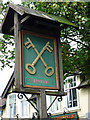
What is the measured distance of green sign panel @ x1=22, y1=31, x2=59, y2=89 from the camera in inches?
214

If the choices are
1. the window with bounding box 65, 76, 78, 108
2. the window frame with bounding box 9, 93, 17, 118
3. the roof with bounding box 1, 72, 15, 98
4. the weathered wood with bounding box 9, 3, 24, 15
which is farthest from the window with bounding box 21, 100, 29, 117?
the weathered wood with bounding box 9, 3, 24, 15

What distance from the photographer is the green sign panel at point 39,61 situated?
5438 mm

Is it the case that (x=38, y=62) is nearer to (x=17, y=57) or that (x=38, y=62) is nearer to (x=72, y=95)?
(x=17, y=57)

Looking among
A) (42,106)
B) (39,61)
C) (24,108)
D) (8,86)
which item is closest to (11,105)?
(8,86)

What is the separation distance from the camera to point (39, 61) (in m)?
5.68

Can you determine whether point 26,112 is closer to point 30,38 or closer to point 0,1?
point 0,1

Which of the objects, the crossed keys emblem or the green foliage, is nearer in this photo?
the crossed keys emblem

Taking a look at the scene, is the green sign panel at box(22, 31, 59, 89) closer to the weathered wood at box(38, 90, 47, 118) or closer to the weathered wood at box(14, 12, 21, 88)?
the weathered wood at box(14, 12, 21, 88)

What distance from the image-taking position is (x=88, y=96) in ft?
52.0

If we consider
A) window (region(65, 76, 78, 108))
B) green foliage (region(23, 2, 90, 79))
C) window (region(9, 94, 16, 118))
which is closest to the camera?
green foliage (region(23, 2, 90, 79))

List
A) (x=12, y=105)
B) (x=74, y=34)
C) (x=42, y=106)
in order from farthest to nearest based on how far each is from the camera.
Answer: (x=12, y=105), (x=74, y=34), (x=42, y=106)

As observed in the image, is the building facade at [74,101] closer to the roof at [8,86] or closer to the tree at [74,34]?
the tree at [74,34]

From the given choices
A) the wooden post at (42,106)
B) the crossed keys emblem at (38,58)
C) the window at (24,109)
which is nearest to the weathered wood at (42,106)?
the wooden post at (42,106)

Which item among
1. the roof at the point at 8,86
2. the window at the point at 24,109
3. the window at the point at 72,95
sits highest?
the roof at the point at 8,86
